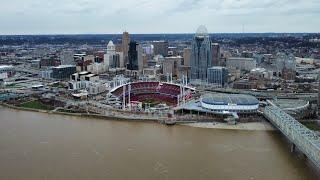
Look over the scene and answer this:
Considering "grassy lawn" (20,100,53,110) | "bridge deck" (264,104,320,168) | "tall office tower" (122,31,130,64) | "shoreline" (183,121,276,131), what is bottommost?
"shoreline" (183,121,276,131)

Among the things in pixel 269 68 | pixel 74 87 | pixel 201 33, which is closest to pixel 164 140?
pixel 74 87

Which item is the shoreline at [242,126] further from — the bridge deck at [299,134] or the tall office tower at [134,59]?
the tall office tower at [134,59]

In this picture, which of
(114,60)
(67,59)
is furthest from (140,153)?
(67,59)

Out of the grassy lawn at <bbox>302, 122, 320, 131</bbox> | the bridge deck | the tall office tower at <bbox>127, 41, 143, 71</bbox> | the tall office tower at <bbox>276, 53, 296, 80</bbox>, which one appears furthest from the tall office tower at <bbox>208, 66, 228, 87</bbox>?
the grassy lawn at <bbox>302, 122, 320, 131</bbox>

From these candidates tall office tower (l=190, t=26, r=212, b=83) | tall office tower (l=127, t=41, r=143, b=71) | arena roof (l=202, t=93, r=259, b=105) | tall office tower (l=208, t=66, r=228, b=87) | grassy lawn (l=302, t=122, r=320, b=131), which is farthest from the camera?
tall office tower (l=127, t=41, r=143, b=71)

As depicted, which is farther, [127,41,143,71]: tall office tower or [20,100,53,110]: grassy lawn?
[127,41,143,71]: tall office tower

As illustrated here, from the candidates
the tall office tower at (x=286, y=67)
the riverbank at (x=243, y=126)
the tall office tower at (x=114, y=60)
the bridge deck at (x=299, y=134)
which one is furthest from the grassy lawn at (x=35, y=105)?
the tall office tower at (x=286, y=67)

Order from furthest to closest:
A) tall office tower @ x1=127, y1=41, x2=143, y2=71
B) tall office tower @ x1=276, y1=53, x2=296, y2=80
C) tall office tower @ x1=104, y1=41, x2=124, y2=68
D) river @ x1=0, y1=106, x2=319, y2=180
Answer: tall office tower @ x1=104, y1=41, x2=124, y2=68 < tall office tower @ x1=127, y1=41, x2=143, y2=71 < tall office tower @ x1=276, y1=53, x2=296, y2=80 < river @ x1=0, y1=106, x2=319, y2=180

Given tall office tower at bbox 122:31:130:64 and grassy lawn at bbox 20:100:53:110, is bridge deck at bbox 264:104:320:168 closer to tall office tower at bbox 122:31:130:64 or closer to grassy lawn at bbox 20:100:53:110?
grassy lawn at bbox 20:100:53:110
